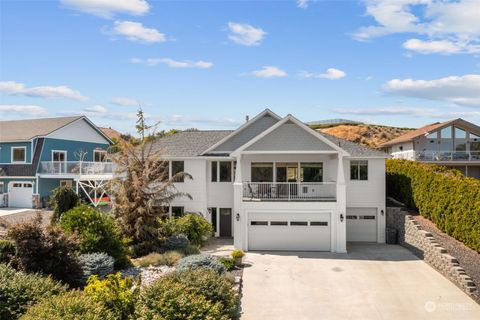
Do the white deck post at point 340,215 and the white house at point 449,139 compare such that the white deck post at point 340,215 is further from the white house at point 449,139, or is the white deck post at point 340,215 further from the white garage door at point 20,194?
the white garage door at point 20,194

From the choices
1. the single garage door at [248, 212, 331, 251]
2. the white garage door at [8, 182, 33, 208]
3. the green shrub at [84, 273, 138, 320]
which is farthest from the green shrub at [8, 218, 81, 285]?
the white garage door at [8, 182, 33, 208]

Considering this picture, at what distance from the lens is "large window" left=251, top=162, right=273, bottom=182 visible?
24047mm

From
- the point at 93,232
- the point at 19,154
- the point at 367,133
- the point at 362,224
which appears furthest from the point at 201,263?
the point at 367,133

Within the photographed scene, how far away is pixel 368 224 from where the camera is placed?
23328 millimetres

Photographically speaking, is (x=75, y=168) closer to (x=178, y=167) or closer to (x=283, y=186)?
(x=178, y=167)

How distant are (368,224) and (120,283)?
16.4m

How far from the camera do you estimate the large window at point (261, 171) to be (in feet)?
78.9

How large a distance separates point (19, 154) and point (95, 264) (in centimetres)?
2098

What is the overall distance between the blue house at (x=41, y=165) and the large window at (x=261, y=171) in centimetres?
1124

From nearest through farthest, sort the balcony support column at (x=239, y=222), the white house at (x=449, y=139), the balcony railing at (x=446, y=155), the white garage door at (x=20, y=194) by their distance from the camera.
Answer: the balcony support column at (x=239, y=222) → the white garage door at (x=20, y=194) → the balcony railing at (x=446, y=155) → the white house at (x=449, y=139)

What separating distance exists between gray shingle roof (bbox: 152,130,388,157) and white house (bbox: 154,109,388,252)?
0.07 metres

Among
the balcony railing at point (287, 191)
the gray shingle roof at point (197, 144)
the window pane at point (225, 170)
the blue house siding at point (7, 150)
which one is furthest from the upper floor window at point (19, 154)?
the balcony railing at point (287, 191)

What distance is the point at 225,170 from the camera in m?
24.2

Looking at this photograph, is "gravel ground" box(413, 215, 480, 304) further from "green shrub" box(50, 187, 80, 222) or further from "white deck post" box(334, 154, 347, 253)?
"green shrub" box(50, 187, 80, 222)
